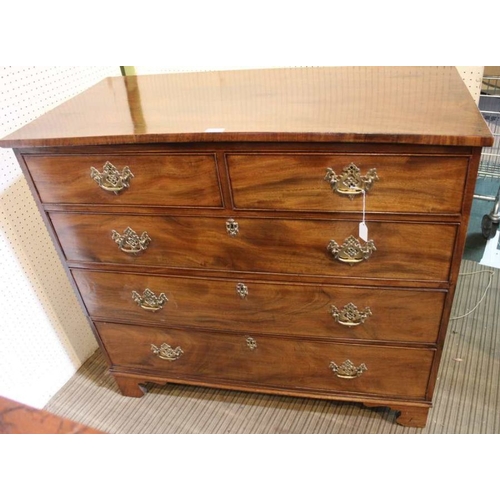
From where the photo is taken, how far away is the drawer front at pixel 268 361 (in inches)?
48.7

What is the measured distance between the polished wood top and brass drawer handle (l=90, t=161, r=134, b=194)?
78mm

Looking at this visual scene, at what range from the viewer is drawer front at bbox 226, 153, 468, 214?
0.87 m

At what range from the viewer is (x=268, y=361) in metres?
1.34

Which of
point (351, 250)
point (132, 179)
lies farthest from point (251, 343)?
point (132, 179)

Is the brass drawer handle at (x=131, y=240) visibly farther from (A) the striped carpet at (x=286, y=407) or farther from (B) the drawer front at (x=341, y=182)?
(A) the striped carpet at (x=286, y=407)

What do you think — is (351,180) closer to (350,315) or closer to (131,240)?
(350,315)

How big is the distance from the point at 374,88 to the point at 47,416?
1008mm

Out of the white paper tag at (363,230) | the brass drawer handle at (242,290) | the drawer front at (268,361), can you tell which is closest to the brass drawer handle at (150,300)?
the drawer front at (268,361)

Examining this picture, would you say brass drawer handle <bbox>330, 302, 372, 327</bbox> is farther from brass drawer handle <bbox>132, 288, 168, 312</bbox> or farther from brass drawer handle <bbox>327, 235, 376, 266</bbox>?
brass drawer handle <bbox>132, 288, 168, 312</bbox>

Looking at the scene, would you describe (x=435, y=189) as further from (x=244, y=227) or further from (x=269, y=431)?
(x=269, y=431)

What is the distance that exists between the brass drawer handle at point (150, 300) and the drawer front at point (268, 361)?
0.36 ft

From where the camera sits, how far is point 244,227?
105 centimetres

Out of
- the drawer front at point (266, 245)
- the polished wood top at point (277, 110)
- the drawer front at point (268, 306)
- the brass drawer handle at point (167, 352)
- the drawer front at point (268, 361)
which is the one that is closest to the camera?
the polished wood top at point (277, 110)

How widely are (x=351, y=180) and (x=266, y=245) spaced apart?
27cm
